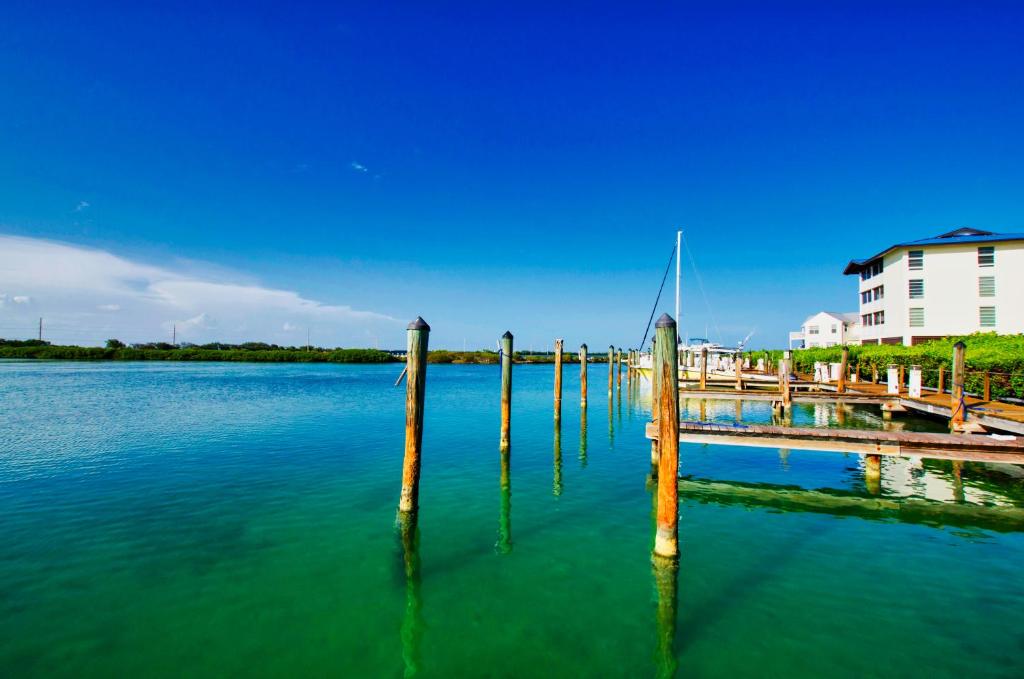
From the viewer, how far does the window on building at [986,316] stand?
39.8 metres

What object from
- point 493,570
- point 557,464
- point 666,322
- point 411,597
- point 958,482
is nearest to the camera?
point 411,597

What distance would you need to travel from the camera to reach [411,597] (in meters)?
6.75

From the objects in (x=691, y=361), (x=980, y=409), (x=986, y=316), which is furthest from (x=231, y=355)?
(x=986, y=316)

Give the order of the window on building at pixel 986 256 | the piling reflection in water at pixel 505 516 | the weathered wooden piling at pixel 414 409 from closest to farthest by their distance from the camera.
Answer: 1. the piling reflection in water at pixel 505 516
2. the weathered wooden piling at pixel 414 409
3. the window on building at pixel 986 256

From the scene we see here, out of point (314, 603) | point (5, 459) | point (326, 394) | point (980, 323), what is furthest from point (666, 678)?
point (980, 323)

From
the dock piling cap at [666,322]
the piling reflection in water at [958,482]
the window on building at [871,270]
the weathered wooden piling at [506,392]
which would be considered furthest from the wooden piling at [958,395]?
the window on building at [871,270]

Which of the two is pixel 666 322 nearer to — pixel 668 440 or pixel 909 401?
pixel 668 440

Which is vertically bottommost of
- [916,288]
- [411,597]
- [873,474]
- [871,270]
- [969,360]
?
[411,597]

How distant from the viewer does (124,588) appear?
6.74 m

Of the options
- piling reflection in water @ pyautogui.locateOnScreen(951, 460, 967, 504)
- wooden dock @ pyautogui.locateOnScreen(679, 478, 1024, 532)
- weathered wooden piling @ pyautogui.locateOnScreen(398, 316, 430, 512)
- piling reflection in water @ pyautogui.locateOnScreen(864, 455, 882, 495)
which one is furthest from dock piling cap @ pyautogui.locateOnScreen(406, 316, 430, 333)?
piling reflection in water @ pyautogui.locateOnScreen(951, 460, 967, 504)

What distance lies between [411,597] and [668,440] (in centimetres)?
440

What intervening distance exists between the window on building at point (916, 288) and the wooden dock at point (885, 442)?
38.7 m

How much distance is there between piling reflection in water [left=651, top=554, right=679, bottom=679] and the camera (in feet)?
17.5

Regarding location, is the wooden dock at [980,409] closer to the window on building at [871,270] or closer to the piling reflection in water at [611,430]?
the piling reflection in water at [611,430]
